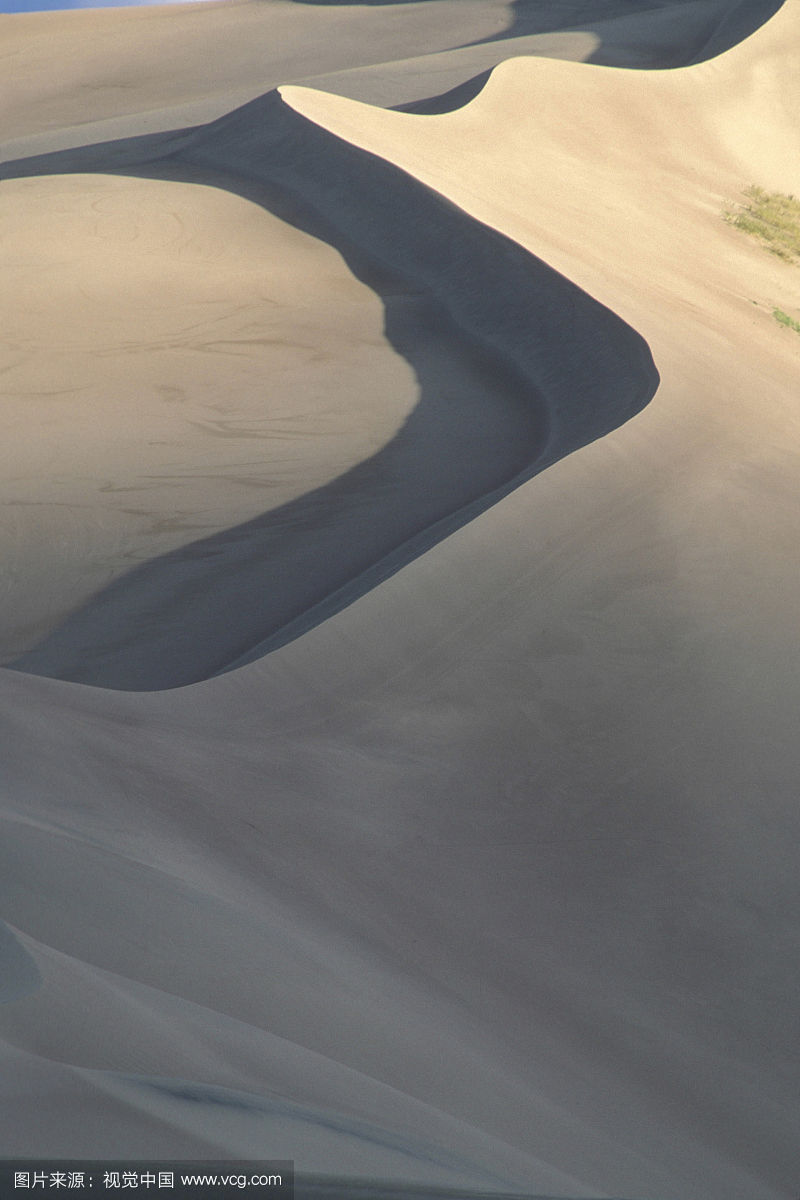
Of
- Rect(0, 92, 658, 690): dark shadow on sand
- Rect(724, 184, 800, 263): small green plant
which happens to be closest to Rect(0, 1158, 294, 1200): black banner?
Rect(0, 92, 658, 690): dark shadow on sand

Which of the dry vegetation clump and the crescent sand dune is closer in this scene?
the crescent sand dune

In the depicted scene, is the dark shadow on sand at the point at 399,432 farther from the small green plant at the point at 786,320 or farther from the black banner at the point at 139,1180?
the black banner at the point at 139,1180

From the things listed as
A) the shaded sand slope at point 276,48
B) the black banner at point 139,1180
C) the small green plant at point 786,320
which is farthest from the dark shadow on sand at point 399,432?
the shaded sand slope at point 276,48

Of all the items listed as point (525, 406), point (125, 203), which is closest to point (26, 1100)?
point (525, 406)

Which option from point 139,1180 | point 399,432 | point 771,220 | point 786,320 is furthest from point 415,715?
point 771,220

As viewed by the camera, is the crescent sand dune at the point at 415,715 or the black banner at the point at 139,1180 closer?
the black banner at the point at 139,1180

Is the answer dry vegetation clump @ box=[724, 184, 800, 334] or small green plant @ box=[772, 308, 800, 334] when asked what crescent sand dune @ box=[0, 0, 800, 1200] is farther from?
dry vegetation clump @ box=[724, 184, 800, 334]

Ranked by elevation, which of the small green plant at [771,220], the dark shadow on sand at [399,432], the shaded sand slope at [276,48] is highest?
the shaded sand slope at [276,48]

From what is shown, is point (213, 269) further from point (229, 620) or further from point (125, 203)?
point (229, 620)
